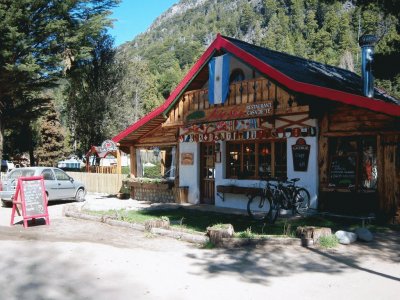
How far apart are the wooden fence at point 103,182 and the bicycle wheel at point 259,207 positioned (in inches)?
371

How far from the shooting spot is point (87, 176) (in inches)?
945

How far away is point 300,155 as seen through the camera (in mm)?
12633

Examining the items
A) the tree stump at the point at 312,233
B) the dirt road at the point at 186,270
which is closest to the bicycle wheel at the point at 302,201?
the dirt road at the point at 186,270

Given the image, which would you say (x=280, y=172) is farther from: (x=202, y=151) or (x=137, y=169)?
(x=137, y=169)

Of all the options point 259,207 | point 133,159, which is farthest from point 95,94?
point 259,207

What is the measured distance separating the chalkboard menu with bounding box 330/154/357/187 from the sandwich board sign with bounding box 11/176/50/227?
809 cm

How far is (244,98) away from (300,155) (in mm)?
2614

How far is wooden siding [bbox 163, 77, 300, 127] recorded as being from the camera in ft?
40.8

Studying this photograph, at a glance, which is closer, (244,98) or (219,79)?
(244,98)

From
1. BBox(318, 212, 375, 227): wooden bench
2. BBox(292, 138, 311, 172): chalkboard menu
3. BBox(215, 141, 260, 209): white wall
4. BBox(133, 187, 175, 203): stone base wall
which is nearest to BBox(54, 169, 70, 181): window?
BBox(133, 187, 175, 203): stone base wall

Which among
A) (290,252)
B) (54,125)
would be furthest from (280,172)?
(54,125)

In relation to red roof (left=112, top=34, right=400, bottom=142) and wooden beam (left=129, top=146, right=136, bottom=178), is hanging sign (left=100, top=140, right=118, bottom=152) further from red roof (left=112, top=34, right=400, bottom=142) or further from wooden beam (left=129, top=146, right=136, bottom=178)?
red roof (left=112, top=34, right=400, bottom=142)

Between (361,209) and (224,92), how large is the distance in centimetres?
565

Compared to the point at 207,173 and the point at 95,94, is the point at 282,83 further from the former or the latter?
the point at 95,94
